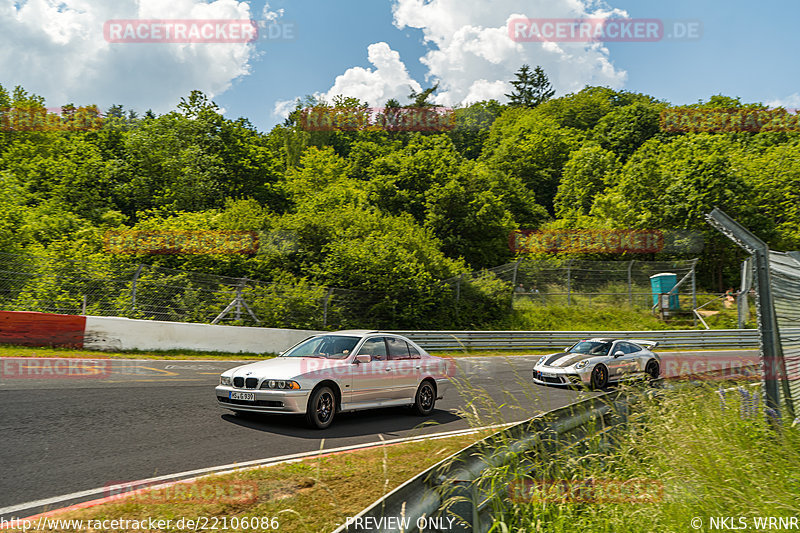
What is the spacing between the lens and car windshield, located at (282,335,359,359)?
9.32 m

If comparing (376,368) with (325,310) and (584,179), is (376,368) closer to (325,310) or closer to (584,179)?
(325,310)

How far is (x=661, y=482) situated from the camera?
14.3ft

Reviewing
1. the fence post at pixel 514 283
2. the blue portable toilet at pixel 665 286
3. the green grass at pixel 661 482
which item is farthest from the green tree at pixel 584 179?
the green grass at pixel 661 482

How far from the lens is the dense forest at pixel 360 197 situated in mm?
26375

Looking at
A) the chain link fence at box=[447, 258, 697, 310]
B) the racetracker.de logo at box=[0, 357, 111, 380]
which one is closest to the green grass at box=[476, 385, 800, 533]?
the racetracker.de logo at box=[0, 357, 111, 380]

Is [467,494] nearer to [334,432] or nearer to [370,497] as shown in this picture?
A: [370,497]

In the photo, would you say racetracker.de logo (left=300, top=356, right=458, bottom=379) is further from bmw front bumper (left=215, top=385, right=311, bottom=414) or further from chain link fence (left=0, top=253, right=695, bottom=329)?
chain link fence (left=0, top=253, right=695, bottom=329)

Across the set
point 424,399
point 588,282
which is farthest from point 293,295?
point 588,282

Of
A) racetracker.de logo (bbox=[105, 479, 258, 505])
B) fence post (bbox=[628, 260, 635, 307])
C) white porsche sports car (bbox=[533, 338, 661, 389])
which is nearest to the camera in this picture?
racetracker.de logo (bbox=[105, 479, 258, 505])

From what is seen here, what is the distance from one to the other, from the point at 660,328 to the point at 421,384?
2778 centimetres

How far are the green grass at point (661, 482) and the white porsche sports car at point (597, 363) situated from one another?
25.7 ft

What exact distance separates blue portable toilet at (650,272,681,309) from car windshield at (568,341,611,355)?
21364 mm

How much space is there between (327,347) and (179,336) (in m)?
9.84

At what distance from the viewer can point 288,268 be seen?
27.2m
